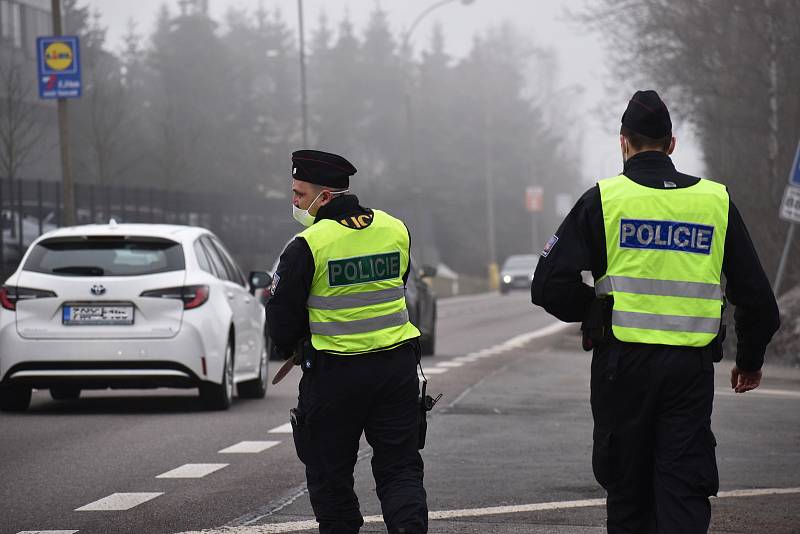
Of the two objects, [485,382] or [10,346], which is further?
[485,382]

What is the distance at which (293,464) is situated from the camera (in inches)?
425

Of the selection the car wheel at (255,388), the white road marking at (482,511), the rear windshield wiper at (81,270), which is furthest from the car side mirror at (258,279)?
the white road marking at (482,511)

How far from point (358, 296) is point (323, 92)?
10284cm

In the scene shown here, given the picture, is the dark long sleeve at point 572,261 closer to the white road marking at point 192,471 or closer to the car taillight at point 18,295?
the white road marking at point 192,471

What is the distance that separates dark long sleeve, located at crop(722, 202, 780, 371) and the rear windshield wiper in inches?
340

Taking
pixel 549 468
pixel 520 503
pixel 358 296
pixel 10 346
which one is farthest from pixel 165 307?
pixel 358 296

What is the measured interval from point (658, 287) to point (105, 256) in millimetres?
8790

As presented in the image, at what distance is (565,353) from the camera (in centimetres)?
2548

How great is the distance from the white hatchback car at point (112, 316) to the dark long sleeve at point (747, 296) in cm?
831

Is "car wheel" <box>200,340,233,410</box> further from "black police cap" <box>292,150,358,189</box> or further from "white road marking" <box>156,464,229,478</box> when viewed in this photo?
"black police cap" <box>292,150,358,189</box>

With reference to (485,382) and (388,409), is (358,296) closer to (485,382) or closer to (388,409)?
(388,409)

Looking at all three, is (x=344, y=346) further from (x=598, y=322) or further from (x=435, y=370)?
(x=435, y=370)

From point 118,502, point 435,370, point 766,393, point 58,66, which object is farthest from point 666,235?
point 58,66

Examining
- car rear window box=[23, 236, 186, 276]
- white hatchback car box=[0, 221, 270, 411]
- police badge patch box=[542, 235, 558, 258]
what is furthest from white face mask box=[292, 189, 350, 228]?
→ car rear window box=[23, 236, 186, 276]
